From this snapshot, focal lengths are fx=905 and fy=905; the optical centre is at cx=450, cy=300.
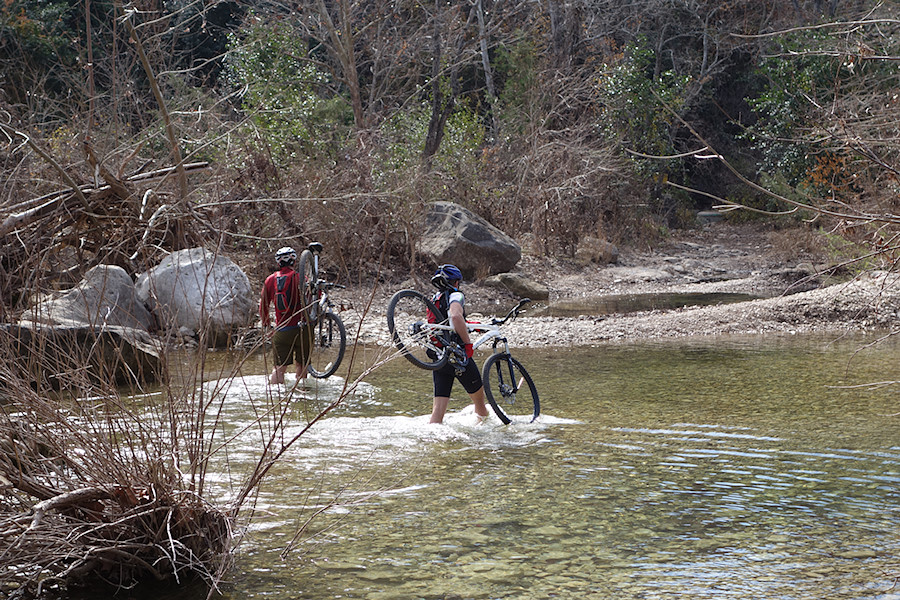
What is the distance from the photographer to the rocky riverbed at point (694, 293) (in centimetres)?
1499

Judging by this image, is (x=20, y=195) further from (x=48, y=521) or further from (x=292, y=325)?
(x=48, y=521)

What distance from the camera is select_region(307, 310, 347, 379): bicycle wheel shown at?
11375 millimetres

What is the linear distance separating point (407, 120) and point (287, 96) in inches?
145

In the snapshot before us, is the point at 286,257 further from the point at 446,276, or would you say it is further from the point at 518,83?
the point at 518,83

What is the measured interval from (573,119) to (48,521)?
25463mm

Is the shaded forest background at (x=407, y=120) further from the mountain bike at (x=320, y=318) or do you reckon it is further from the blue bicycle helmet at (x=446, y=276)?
the blue bicycle helmet at (x=446, y=276)

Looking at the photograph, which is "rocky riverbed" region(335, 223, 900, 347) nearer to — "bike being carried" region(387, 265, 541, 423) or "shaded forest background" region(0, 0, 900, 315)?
"shaded forest background" region(0, 0, 900, 315)

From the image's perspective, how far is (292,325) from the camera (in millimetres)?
10422

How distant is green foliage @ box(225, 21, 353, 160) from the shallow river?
10534 mm

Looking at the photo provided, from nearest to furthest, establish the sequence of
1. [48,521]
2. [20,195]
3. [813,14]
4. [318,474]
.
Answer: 1. [48,521]
2. [318,474]
3. [20,195]
4. [813,14]

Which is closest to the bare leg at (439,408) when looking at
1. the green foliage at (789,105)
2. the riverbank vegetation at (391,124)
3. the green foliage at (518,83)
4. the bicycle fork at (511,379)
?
the bicycle fork at (511,379)

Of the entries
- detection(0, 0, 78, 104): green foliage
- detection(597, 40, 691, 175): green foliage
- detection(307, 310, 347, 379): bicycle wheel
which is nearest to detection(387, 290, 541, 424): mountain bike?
detection(307, 310, 347, 379): bicycle wheel

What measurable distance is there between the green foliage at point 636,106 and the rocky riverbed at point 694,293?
10.8 feet

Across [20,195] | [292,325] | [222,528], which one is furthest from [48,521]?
[20,195]
